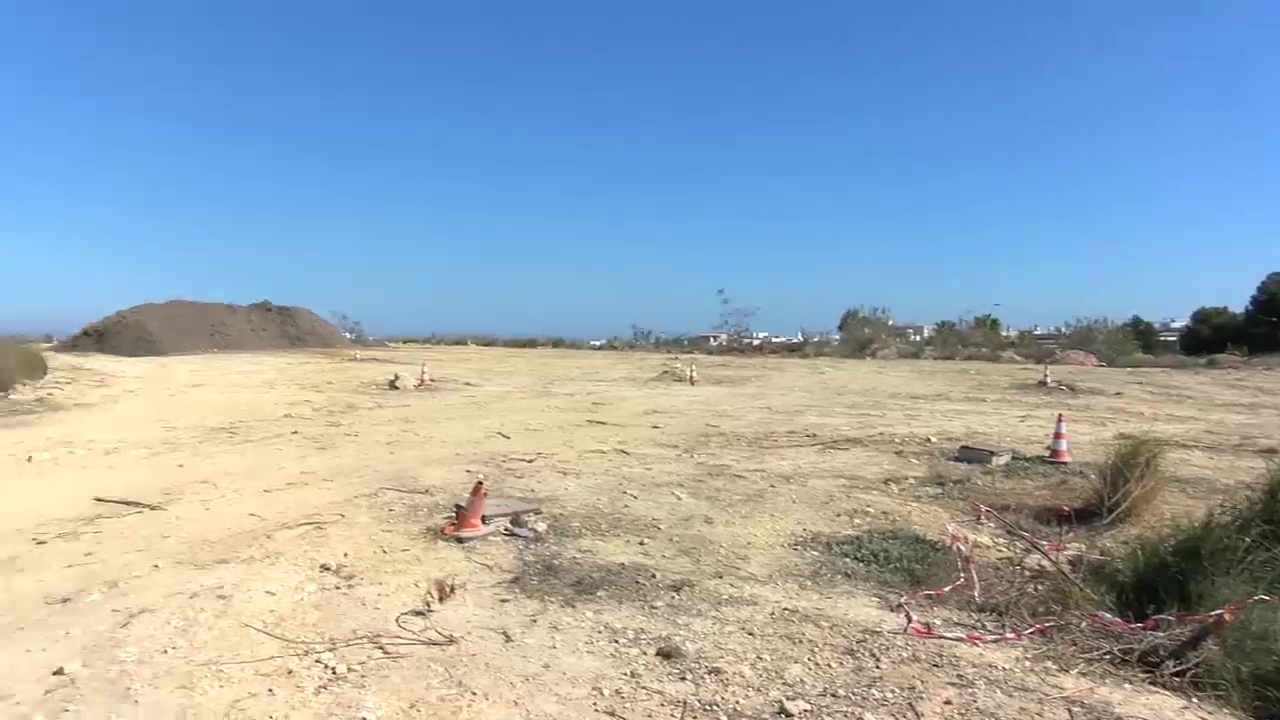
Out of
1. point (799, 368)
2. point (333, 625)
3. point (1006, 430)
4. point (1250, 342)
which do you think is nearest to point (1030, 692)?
point (333, 625)

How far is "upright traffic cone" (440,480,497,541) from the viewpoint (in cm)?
628

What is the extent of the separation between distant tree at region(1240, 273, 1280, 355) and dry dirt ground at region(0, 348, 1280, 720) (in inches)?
1050

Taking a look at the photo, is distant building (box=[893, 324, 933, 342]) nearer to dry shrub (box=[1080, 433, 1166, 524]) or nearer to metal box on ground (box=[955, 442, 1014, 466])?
metal box on ground (box=[955, 442, 1014, 466])

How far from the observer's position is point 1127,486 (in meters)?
7.16

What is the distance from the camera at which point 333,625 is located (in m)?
4.66

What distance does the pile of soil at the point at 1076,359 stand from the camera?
88.0 ft

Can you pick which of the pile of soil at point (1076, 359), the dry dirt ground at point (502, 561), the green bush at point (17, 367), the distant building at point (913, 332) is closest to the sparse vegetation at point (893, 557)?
the dry dirt ground at point (502, 561)

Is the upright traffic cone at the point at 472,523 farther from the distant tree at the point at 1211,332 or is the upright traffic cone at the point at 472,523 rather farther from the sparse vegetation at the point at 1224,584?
the distant tree at the point at 1211,332

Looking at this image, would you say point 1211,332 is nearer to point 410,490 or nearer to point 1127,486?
point 1127,486

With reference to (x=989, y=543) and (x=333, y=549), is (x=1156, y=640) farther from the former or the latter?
(x=333, y=549)

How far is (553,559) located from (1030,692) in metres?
2.94

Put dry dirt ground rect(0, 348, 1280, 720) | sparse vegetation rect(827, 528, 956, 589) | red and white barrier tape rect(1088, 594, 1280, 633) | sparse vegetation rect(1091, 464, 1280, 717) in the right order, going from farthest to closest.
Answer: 1. sparse vegetation rect(827, 528, 956, 589)
2. red and white barrier tape rect(1088, 594, 1280, 633)
3. sparse vegetation rect(1091, 464, 1280, 717)
4. dry dirt ground rect(0, 348, 1280, 720)

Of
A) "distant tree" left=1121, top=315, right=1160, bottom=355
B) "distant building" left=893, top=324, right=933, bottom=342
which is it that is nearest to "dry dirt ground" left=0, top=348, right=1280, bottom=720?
"distant building" left=893, top=324, right=933, bottom=342

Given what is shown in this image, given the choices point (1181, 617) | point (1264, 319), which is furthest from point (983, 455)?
point (1264, 319)
